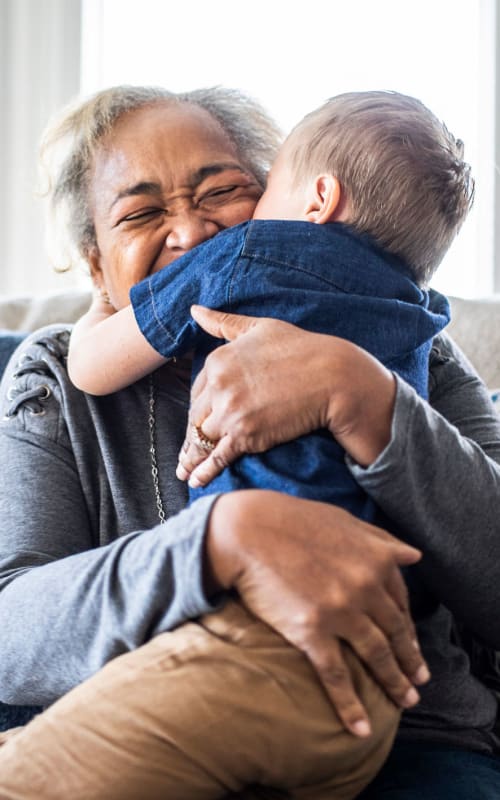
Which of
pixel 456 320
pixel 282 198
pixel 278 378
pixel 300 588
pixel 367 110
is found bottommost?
pixel 456 320

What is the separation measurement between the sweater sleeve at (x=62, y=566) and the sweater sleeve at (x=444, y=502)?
23 centimetres

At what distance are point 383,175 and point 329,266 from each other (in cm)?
16

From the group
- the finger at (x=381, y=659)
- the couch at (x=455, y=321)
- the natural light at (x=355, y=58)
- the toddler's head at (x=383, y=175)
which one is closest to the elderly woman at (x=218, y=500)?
the finger at (x=381, y=659)

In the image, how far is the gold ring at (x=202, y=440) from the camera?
1.14m

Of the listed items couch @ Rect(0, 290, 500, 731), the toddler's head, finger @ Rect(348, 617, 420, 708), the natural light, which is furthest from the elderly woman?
the natural light

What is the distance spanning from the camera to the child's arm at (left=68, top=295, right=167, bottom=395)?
126cm

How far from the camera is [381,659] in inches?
37.1

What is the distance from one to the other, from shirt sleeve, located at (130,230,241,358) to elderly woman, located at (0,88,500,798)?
0.08 metres

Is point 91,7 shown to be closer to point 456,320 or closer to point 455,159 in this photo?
point 456,320

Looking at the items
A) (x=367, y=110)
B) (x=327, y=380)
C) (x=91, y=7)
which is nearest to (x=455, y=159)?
(x=367, y=110)

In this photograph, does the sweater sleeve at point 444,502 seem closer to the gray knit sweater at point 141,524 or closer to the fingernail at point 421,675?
the gray knit sweater at point 141,524

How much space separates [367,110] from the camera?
128 centimetres

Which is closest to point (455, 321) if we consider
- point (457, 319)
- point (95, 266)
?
point (457, 319)

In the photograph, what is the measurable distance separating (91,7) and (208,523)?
123 inches
